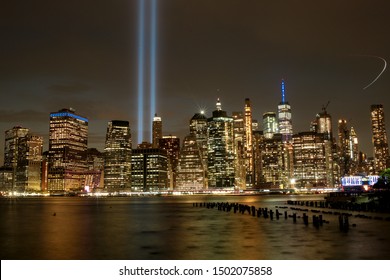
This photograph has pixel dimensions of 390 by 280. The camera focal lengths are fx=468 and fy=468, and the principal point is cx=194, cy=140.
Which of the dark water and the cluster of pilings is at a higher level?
the cluster of pilings

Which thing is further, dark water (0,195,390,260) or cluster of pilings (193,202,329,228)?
cluster of pilings (193,202,329,228)

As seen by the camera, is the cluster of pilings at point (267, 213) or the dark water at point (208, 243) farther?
the cluster of pilings at point (267, 213)

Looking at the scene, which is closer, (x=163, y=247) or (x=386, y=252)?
(x=386, y=252)

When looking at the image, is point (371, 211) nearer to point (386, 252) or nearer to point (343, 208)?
point (343, 208)

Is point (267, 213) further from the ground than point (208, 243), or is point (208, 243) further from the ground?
point (267, 213)

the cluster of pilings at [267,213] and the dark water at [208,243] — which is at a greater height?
the cluster of pilings at [267,213]

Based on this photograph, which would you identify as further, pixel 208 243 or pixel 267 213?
pixel 267 213
